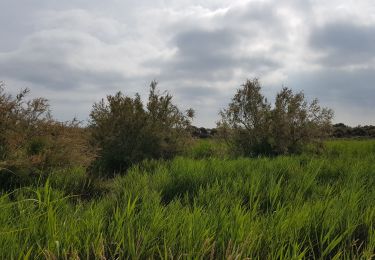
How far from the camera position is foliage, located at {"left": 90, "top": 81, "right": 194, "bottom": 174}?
10484 millimetres

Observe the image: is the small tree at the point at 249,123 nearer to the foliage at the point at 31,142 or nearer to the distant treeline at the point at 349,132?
the foliage at the point at 31,142

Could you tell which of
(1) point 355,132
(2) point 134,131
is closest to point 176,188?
(2) point 134,131

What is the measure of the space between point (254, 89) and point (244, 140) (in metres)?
1.58

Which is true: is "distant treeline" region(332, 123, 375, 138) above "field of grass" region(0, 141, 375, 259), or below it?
above

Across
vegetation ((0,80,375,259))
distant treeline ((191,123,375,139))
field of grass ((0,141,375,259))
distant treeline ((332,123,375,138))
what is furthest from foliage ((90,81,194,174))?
distant treeline ((332,123,375,138))

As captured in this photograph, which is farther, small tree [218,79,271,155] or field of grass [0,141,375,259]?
small tree [218,79,271,155]

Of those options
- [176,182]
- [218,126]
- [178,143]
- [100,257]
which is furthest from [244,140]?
[100,257]

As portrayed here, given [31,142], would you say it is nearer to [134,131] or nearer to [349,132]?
[134,131]

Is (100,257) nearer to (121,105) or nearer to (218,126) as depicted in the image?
(121,105)

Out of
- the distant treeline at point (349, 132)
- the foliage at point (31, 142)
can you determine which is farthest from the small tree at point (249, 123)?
the distant treeline at point (349, 132)

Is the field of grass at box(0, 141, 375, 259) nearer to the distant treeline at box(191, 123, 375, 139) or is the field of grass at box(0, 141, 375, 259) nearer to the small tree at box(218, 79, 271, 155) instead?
the small tree at box(218, 79, 271, 155)

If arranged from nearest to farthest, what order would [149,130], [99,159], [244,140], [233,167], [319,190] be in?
[319,190], [233,167], [99,159], [149,130], [244,140]

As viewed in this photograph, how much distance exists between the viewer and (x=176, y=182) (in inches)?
243

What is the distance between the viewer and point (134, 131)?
10898 millimetres
